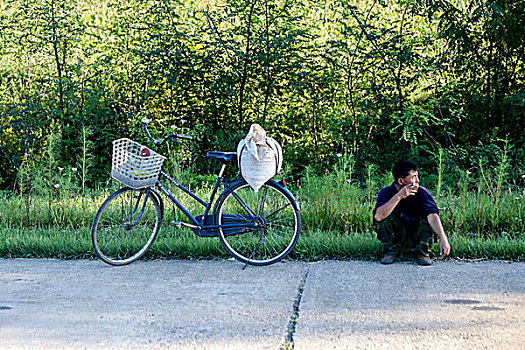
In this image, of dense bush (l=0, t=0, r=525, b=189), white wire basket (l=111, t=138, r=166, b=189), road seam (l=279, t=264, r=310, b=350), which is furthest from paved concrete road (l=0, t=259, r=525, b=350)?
dense bush (l=0, t=0, r=525, b=189)

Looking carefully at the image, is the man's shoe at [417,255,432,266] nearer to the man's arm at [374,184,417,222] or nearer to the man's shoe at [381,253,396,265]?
the man's shoe at [381,253,396,265]

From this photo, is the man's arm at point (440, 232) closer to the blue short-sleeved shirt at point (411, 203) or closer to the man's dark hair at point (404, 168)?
the blue short-sleeved shirt at point (411, 203)

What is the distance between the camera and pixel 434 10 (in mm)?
7941

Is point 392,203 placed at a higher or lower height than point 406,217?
higher

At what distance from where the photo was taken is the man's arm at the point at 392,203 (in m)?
4.76

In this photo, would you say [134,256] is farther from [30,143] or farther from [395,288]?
[30,143]

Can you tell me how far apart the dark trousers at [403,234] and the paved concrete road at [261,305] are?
0.59ft

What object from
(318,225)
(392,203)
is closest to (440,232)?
(392,203)

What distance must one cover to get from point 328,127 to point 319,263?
12.9 ft

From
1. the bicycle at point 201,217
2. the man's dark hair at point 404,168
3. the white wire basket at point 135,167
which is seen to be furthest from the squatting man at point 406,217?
the white wire basket at point 135,167

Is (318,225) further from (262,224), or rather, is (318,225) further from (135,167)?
(135,167)

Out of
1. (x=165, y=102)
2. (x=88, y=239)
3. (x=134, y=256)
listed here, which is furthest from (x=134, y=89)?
(x=134, y=256)

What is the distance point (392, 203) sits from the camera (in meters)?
4.79

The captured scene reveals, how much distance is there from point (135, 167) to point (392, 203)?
2.11m
